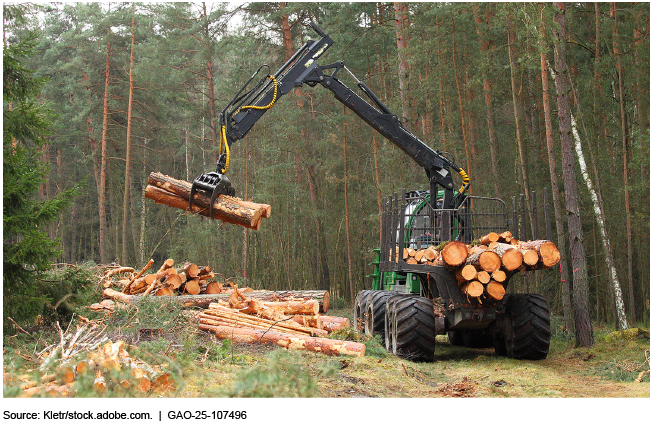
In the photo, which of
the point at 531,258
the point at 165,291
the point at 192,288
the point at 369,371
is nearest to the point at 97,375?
the point at 369,371

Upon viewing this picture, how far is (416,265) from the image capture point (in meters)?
8.12

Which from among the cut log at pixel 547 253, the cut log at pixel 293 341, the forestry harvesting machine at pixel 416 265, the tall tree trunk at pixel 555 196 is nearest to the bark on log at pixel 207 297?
the forestry harvesting machine at pixel 416 265

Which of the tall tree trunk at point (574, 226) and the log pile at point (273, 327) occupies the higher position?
the tall tree trunk at point (574, 226)

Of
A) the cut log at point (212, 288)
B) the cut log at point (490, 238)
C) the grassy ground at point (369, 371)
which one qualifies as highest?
the cut log at point (490, 238)

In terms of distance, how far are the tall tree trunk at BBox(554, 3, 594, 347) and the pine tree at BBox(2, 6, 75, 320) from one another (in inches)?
307

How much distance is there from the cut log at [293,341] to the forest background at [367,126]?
7.87 ft

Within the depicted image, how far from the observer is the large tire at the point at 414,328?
778 centimetres

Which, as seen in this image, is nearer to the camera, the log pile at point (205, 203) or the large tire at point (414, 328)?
the large tire at point (414, 328)

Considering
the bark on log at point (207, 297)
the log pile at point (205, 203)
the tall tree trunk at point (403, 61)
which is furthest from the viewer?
the tall tree trunk at point (403, 61)

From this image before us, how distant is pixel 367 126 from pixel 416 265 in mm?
12176

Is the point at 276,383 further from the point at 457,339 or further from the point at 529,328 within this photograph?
the point at 457,339

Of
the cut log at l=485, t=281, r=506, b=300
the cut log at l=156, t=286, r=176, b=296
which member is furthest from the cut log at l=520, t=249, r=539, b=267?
the cut log at l=156, t=286, r=176, b=296

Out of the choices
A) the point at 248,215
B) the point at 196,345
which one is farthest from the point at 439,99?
the point at 196,345

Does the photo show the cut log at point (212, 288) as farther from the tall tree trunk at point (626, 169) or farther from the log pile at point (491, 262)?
the tall tree trunk at point (626, 169)
